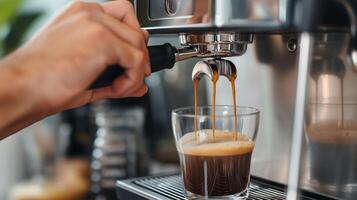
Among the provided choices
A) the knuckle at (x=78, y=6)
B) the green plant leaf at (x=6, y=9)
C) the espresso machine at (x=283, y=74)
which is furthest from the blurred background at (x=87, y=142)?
the knuckle at (x=78, y=6)

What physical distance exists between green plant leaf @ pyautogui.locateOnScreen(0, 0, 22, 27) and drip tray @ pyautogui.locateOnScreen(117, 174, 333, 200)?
930mm

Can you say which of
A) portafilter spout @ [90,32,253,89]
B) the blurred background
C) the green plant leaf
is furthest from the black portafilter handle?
the green plant leaf

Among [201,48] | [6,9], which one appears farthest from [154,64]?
[6,9]

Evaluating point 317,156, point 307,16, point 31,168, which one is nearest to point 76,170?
point 31,168

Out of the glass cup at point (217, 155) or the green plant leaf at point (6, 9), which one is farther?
the green plant leaf at point (6, 9)

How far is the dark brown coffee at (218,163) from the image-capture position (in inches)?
21.9

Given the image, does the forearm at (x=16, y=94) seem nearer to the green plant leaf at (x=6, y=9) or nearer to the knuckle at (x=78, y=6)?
the knuckle at (x=78, y=6)

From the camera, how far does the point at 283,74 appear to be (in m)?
0.64

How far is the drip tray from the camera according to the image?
1.95ft

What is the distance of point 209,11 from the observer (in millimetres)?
491

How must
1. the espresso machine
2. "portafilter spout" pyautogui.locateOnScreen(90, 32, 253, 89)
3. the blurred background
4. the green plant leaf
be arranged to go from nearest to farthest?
the espresso machine < "portafilter spout" pyautogui.locateOnScreen(90, 32, 253, 89) < the blurred background < the green plant leaf

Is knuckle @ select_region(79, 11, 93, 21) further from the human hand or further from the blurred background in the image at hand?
the blurred background

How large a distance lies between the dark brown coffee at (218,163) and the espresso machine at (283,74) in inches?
1.6

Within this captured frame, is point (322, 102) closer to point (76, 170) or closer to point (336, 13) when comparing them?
point (336, 13)
